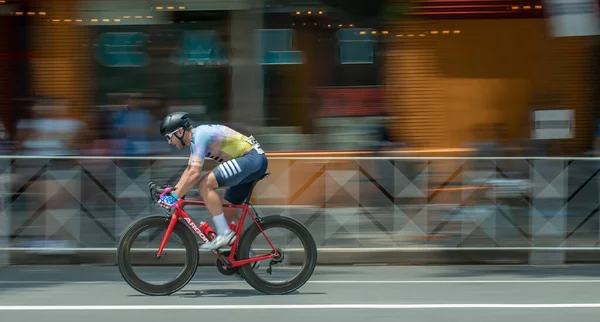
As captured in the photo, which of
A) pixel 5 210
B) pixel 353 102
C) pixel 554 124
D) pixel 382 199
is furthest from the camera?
pixel 353 102

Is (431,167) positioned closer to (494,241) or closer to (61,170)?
(494,241)

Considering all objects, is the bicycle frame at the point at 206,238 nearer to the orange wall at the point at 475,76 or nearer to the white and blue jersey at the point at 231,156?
the white and blue jersey at the point at 231,156

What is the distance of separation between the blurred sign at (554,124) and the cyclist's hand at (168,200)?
6214 millimetres

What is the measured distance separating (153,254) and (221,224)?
0.60 metres

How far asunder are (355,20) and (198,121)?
2.53 metres

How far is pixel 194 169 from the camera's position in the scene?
7906 mm

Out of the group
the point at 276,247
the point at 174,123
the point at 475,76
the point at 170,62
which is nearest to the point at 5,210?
the point at 174,123

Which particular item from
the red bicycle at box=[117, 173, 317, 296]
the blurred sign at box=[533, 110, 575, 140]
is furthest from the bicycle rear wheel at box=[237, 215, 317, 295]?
the blurred sign at box=[533, 110, 575, 140]

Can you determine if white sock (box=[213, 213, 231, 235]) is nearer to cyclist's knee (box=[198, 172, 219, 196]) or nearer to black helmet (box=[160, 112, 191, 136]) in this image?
cyclist's knee (box=[198, 172, 219, 196])

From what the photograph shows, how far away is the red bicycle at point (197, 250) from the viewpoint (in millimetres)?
8047

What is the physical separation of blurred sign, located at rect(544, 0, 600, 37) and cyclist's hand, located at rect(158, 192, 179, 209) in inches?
219

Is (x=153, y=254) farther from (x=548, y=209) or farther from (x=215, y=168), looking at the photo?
(x=548, y=209)

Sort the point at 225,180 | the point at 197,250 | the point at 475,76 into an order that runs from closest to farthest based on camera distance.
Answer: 1. the point at 225,180
2. the point at 197,250
3. the point at 475,76

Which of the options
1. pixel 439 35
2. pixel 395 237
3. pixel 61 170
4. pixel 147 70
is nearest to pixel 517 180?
pixel 395 237
